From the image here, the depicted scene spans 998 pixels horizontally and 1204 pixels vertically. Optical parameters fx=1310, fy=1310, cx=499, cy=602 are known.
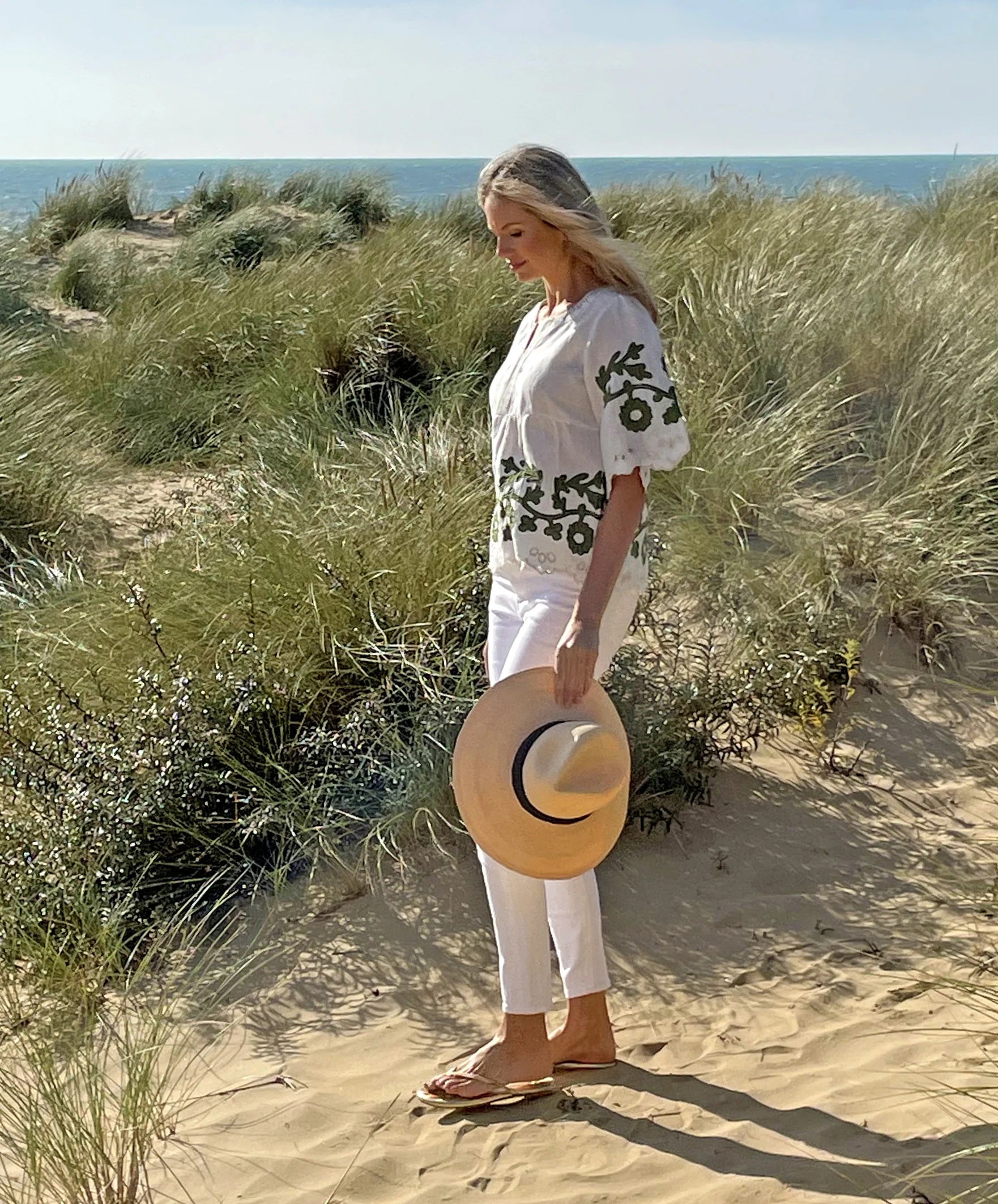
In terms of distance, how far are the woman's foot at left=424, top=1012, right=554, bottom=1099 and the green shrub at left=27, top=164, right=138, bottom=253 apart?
13100mm

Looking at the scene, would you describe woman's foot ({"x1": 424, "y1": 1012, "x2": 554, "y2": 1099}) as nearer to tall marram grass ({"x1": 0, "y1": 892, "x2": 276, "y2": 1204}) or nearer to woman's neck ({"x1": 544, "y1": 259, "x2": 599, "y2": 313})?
tall marram grass ({"x1": 0, "y1": 892, "x2": 276, "y2": 1204})

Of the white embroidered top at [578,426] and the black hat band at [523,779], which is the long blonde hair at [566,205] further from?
the black hat band at [523,779]

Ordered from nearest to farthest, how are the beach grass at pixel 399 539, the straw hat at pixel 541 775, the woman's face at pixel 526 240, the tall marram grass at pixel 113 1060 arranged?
the tall marram grass at pixel 113 1060 → the straw hat at pixel 541 775 → the woman's face at pixel 526 240 → the beach grass at pixel 399 539

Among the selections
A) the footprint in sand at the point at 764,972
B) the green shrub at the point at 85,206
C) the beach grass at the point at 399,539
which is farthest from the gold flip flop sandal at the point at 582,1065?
the green shrub at the point at 85,206

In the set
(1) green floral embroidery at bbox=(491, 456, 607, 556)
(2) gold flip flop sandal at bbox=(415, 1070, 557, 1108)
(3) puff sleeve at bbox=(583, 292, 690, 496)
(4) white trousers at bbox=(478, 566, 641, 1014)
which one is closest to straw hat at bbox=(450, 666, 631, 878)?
(4) white trousers at bbox=(478, 566, 641, 1014)

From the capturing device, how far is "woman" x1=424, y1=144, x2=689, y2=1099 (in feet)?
8.23

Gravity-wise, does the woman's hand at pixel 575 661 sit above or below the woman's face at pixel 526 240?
below

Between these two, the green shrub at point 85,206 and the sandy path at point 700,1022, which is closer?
the sandy path at point 700,1022

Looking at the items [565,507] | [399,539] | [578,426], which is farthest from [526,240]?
[399,539]

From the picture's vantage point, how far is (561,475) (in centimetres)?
262

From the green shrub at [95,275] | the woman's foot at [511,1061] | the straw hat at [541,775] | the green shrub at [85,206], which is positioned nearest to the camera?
the straw hat at [541,775]

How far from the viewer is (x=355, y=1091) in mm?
3047

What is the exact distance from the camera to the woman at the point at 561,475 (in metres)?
2.51

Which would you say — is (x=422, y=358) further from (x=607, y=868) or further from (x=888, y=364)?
(x=607, y=868)
